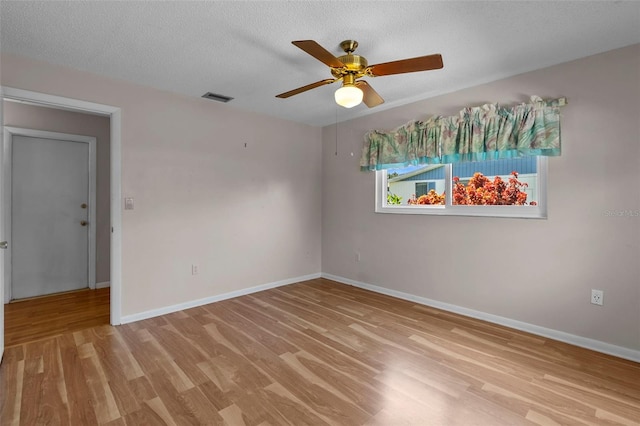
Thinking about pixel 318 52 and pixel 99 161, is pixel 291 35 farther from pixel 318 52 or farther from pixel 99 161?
pixel 99 161

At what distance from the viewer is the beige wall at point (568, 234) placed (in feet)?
7.77

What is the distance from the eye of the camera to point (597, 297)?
8.18ft

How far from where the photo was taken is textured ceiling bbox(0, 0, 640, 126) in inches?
75.3

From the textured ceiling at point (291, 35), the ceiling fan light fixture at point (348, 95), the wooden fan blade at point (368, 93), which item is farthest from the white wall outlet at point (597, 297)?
the ceiling fan light fixture at point (348, 95)

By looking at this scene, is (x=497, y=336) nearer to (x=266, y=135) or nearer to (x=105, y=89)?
(x=266, y=135)

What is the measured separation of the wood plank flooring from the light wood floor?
0.79 ft

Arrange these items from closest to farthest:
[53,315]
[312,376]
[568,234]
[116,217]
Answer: [312,376], [568,234], [116,217], [53,315]

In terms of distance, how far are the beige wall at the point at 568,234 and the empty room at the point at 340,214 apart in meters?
0.02

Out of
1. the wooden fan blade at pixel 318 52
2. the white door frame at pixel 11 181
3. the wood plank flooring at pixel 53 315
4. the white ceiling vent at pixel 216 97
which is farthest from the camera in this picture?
the white door frame at pixel 11 181

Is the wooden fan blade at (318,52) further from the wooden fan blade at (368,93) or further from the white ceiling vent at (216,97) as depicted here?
the white ceiling vent at (216,97)

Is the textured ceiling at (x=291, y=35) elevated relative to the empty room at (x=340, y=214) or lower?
elevated

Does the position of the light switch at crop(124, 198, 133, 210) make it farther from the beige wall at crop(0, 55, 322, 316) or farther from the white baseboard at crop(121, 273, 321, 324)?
the white baseboard at crop(121, 273, 321, 324)

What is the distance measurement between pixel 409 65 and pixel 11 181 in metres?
4.79

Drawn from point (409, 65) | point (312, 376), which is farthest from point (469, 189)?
point (312, 376)
